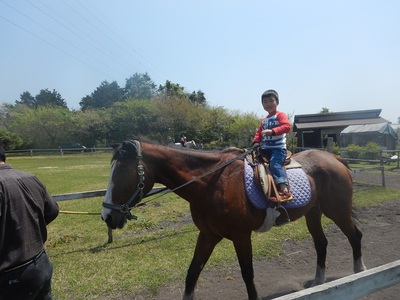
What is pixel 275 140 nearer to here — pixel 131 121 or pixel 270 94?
pixel 270 94

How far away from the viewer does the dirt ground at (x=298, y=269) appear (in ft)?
14.2

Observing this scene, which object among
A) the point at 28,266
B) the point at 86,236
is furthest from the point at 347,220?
the point at 86,236

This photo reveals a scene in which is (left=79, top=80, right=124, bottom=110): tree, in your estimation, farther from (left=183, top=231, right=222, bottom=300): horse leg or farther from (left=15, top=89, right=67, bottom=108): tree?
(left=183, top=231, right=222, bottom=300): horse leg

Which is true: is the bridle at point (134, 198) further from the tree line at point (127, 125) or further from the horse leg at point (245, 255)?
the tree line at point (127, 125)

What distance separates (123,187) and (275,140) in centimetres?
207

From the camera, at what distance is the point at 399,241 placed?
6234mm

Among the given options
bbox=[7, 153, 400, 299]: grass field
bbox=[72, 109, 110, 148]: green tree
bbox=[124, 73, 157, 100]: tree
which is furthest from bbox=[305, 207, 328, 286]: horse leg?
bbox=[124, 73, 157, 100]: tree

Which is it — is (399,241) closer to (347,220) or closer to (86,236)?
(347,220)

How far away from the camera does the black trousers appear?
94.3 inches

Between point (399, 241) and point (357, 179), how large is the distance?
852cm

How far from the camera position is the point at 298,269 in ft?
16.8

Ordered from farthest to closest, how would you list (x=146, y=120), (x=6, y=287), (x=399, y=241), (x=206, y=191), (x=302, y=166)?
1. (x=146, y=120)
2. (x=399, y=241)
3. (x=302, y=166)
4. (x=206, y=191)
5. (x=6, y=287)

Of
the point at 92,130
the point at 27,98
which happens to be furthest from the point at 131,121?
the point at 27,98

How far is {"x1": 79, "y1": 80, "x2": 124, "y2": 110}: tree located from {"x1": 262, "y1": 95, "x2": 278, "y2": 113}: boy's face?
81.6 meters
